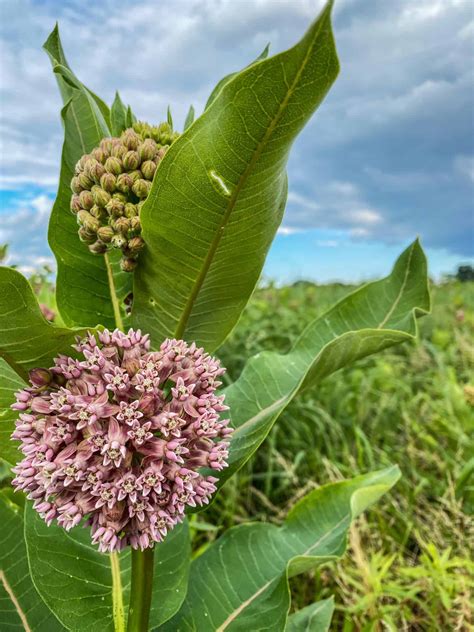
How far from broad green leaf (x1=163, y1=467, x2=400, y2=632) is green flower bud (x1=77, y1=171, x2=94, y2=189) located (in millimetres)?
936

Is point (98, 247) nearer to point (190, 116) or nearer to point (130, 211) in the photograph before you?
point (130, 211)

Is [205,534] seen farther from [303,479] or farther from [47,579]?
[47,579]

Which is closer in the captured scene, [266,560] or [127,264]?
[127,264]

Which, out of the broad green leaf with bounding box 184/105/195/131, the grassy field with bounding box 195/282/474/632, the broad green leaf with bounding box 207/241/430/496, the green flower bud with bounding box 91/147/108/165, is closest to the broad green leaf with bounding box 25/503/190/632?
the broad green leaf with bounding box 207/241/430/496

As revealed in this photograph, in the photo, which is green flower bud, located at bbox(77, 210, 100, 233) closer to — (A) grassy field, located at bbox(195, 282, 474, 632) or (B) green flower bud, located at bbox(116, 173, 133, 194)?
(B) green flower bud, located at bbox(116, 173, 133, 194)

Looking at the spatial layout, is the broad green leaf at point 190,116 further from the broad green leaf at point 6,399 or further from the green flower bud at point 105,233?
the broad green leaf at point 6,399

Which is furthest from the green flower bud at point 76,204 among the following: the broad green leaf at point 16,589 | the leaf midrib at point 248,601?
the leaf midrib at point 248,601

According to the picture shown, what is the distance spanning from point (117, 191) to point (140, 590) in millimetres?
786

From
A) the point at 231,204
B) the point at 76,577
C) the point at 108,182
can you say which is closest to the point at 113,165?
the point at 108,182

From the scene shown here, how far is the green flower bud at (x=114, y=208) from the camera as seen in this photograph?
1085mm

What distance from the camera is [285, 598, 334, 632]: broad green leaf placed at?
167 cm

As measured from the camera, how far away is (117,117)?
1279mm

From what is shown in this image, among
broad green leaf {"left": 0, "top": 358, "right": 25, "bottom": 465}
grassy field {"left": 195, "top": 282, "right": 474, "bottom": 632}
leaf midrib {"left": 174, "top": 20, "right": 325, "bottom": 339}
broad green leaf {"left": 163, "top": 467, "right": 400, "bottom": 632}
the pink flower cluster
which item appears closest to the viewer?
leaf midrib {"left": 174, "top": 20, "right": 325, "bottom": 339}

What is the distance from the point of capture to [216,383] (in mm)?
1062
